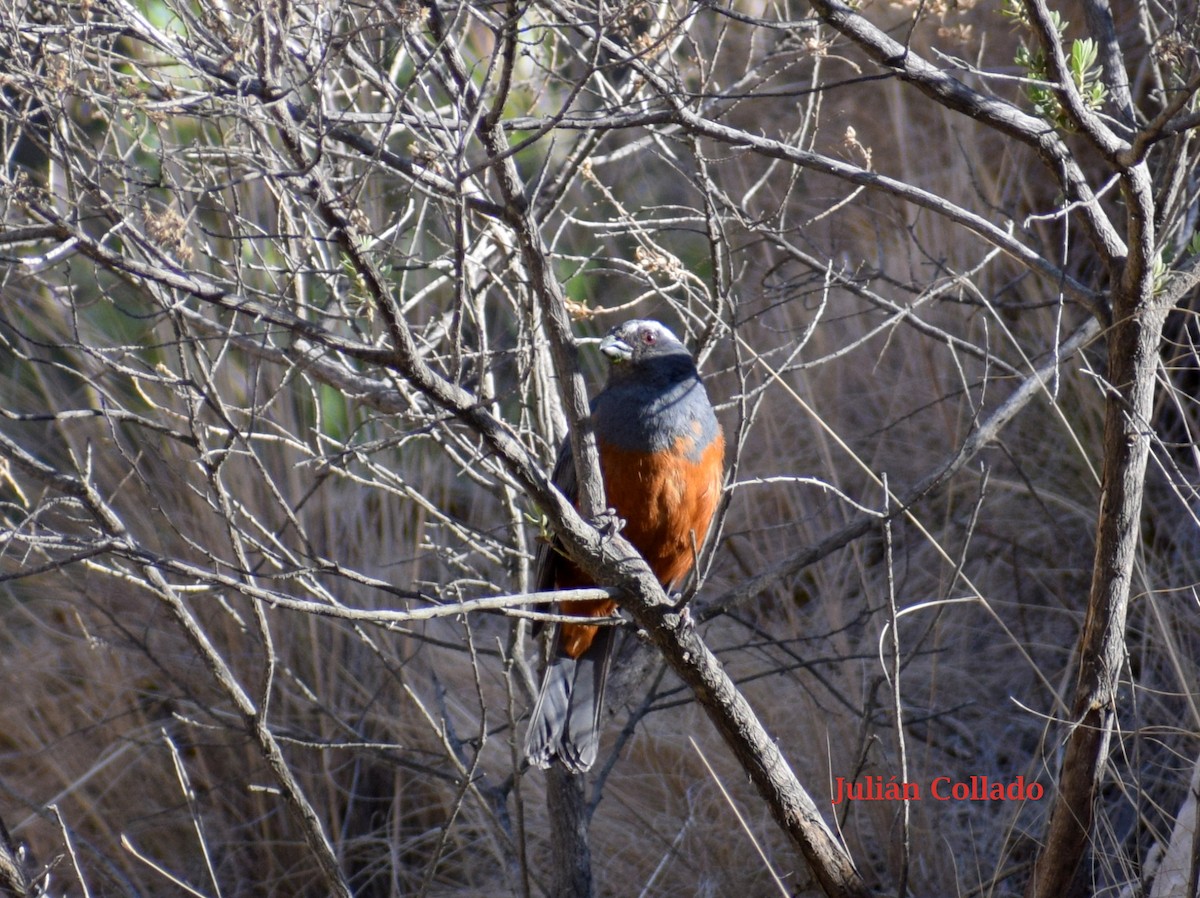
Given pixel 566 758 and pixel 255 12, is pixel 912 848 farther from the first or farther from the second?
pixel 255 12

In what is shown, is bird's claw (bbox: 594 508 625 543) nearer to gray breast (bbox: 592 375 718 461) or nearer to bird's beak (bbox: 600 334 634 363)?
gray breast (bbox: 592 375 718 461)

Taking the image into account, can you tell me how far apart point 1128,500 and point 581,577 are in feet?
6.87

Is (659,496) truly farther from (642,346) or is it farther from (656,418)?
(642,346)

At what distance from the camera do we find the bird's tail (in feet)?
12.4

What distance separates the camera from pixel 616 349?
Answer: 407 centimetres

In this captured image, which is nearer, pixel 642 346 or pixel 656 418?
pixel 656 418

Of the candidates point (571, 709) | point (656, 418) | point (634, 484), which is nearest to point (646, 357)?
point (656, 418)

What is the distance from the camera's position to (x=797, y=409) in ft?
19.8

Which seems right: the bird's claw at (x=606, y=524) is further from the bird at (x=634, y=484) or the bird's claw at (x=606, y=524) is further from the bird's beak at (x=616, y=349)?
the bird's beak at (x=616, y=349)

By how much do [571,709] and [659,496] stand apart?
0.74 metres

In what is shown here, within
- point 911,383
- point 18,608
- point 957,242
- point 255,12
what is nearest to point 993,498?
point 911,383

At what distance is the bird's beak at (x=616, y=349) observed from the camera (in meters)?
4.02

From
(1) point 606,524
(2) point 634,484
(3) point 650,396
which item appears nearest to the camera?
(1) point 606,524

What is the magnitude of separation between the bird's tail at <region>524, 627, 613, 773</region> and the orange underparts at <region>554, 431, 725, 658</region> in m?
0.06
